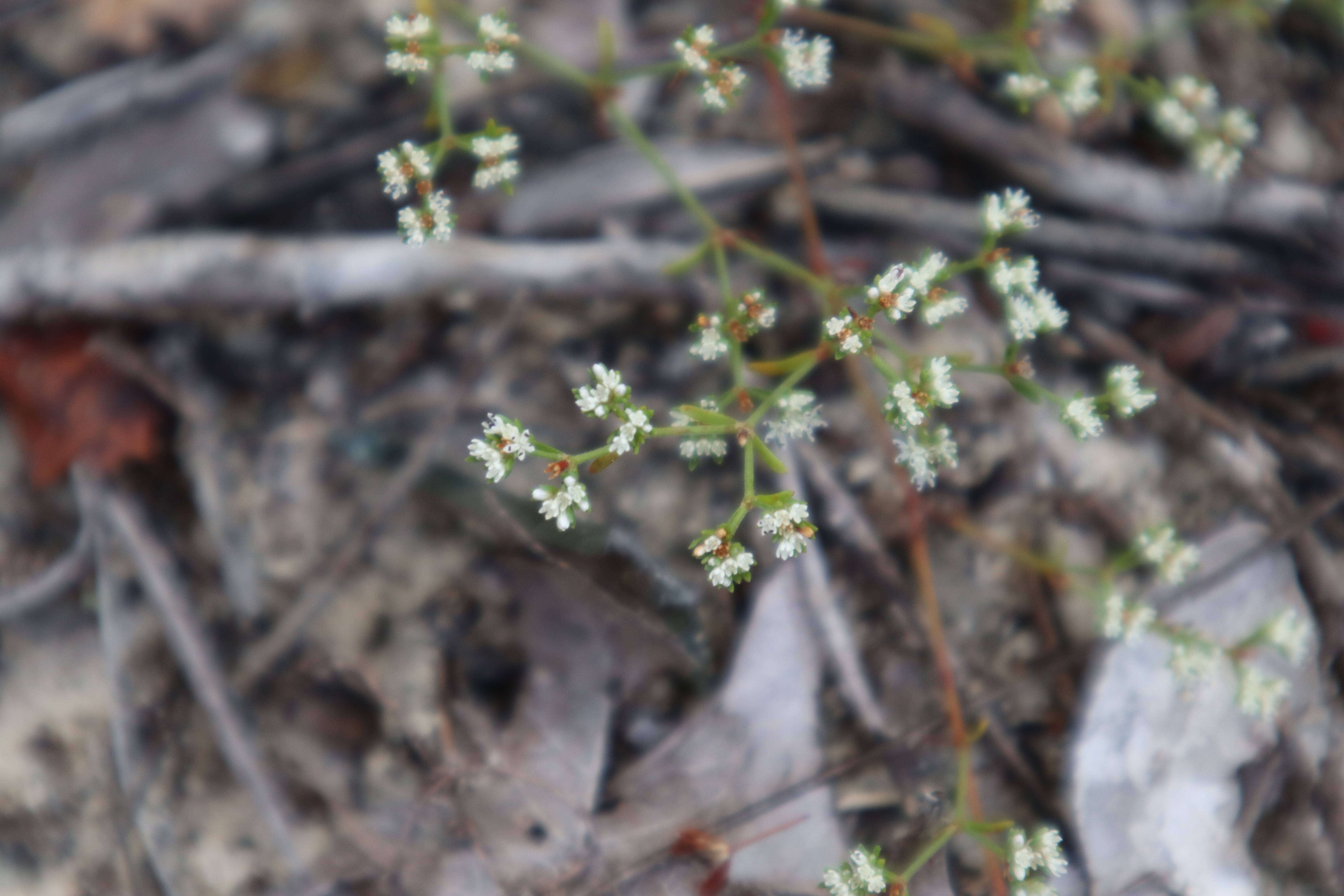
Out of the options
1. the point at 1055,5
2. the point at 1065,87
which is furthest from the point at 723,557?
the point at 1055,5

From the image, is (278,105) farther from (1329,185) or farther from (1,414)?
(1329,185)

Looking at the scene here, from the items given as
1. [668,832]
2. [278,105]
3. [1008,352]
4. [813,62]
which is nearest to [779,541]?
[1008,352]

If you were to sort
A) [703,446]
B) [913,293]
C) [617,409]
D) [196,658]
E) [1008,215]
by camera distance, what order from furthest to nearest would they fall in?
[196,658], [1008,215], [703,446], [913,293], [617,409]

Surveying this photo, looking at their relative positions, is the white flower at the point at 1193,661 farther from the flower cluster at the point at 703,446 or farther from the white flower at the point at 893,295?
the flower cluster at the point at 703,446

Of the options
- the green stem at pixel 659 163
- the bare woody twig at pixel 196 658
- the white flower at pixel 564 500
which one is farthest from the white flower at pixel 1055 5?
the bare woody twig at pixel 196 658

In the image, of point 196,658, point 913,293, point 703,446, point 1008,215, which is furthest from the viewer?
point 196,658

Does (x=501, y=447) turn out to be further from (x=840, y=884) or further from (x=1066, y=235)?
(x=1066, y=235)

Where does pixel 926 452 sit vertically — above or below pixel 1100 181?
below
